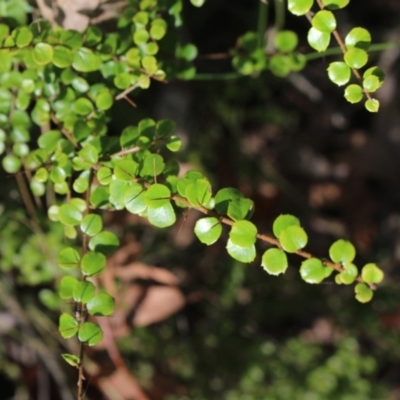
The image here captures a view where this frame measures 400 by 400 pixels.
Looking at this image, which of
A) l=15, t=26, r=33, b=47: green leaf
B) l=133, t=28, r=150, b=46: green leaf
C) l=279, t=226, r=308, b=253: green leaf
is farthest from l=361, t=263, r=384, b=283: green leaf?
l=15, t=26, r=33, b=47: green leaf

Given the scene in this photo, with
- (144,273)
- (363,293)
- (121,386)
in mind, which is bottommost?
(121,386)

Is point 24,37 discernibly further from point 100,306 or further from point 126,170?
point 100,306

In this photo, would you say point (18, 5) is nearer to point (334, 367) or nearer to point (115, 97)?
point (115, 97)

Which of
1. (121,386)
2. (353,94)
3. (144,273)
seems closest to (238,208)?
(353,94)

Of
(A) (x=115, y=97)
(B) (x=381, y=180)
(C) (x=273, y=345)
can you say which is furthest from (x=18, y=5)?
(B) (x=381, y=180)

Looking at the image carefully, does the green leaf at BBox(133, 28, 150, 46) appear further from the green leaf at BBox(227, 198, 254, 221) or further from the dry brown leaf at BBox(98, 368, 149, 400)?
the dry brown leaf at BBox(98, 368, 149, 400)

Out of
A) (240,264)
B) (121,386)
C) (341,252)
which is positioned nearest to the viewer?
(341,252)
